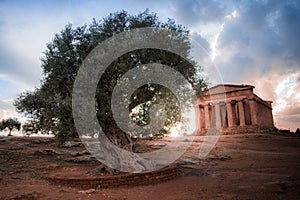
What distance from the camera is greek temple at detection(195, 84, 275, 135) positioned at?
46.0 metres

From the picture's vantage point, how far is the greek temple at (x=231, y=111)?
46.0 metres

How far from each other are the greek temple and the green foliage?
1380 inches

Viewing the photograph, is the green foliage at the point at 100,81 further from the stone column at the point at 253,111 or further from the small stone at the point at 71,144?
the stone column at the point at 253,111

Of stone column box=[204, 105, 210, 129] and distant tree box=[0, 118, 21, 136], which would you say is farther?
stone column box=[204, 105, 210, 129]

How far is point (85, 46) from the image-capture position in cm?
1358

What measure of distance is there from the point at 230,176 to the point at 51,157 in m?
16.0

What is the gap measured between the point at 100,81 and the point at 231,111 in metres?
42.4

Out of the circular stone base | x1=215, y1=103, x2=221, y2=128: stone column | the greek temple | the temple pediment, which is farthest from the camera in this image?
x1=215, y1=103, x2=221, y2=128: stone column

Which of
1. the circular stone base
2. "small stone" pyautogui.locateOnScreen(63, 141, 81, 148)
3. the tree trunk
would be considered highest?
the tree trunk

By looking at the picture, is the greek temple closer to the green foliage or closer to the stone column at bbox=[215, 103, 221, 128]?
the stone column at bbox=[215, 103, 221, 128]

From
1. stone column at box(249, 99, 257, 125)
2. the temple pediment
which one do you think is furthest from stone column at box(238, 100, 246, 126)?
the temple pediment

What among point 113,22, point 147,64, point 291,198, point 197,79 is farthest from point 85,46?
point 291,198

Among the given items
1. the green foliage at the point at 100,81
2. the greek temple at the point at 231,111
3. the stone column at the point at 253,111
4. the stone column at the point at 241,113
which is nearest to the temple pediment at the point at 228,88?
the greek temple at the point at 231,111

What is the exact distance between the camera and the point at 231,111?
160ft
